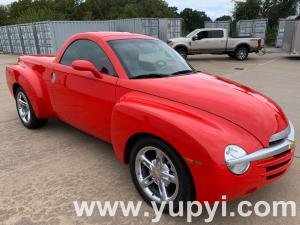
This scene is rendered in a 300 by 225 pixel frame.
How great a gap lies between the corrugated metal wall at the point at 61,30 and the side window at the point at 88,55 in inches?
590

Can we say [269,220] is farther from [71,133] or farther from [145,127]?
[71,133]

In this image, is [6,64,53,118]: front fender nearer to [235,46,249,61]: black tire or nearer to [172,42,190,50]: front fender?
[172,42,190,50]: front fender

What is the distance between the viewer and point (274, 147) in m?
3.02

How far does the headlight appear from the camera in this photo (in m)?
2.70

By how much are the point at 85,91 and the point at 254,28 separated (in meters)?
25.5

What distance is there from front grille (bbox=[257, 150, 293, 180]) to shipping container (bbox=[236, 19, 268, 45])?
24.9m

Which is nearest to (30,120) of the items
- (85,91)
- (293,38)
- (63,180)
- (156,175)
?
(85,91)

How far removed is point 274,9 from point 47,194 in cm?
4147

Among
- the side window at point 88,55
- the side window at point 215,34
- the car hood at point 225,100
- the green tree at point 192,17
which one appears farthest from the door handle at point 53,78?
the green tree at point 192,17

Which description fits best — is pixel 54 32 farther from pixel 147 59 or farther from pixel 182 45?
pixel 147 59

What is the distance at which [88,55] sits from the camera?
4.43m

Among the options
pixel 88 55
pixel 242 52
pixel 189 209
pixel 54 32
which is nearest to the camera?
pixel 189 209

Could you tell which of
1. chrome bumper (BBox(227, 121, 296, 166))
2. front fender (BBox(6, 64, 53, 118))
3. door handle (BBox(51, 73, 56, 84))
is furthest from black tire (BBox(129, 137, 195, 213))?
front fender (BBox(6, 64, 53, 118))

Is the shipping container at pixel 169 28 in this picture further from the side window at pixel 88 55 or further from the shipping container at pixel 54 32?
the side window at pixel 88 55
